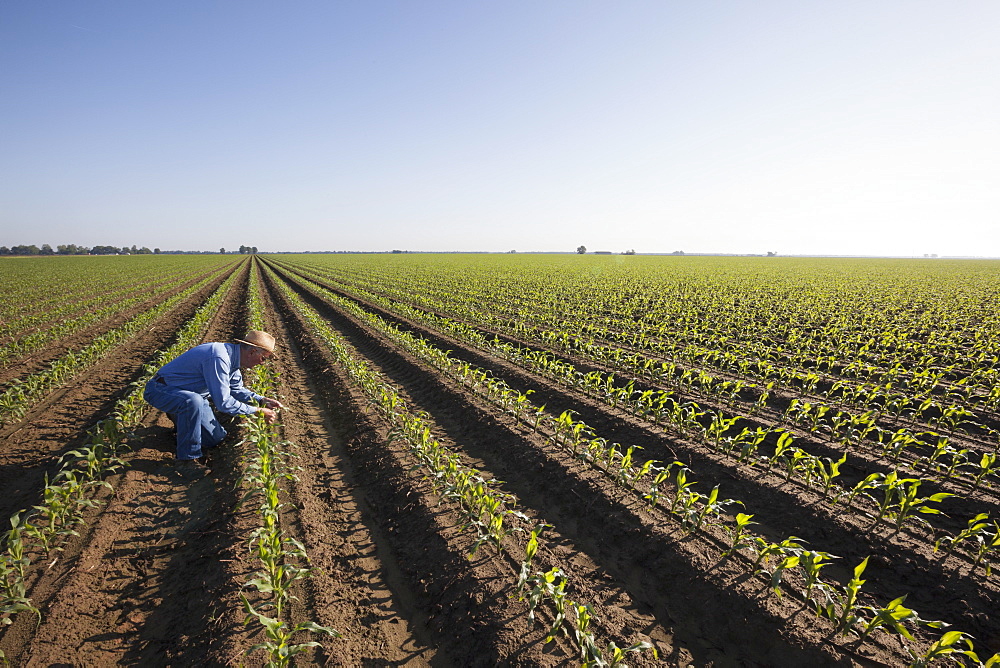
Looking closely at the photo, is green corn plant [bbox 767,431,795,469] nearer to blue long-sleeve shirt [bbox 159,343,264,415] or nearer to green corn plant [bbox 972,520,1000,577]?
green corn plant [bbox 972,520,1000,577]

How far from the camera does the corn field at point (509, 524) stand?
3.15 metres

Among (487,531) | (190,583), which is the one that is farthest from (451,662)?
(190,583)

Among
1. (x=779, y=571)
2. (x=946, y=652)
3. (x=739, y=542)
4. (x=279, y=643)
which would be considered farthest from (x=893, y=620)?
(x=279, y=643)

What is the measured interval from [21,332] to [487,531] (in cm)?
1951

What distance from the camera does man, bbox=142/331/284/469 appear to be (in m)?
5.48

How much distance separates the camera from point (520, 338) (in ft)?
44.4

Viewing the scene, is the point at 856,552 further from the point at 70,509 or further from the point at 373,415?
the point at 70,509

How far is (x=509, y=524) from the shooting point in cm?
455

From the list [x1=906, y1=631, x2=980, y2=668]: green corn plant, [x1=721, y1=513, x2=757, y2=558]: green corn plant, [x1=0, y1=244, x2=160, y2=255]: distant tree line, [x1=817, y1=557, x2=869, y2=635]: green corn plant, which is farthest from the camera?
[x1=0, y1=244, x2=160, y2=255]: distant tree line

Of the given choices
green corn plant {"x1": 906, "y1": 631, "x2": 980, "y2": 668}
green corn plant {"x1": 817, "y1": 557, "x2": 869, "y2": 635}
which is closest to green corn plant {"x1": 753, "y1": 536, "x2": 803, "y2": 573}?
green corn plant {"x1": 817, "y1": 557, "x2": 869, "y2": 635}

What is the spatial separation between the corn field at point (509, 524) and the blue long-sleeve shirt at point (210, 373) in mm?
446

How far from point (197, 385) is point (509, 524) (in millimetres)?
4688

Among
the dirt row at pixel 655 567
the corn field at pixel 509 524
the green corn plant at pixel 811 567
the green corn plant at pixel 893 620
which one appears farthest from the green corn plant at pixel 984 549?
the dirt row at pixel 655 567

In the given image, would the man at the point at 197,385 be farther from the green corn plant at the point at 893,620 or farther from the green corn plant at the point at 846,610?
the green corn plant at the point at 893,620
